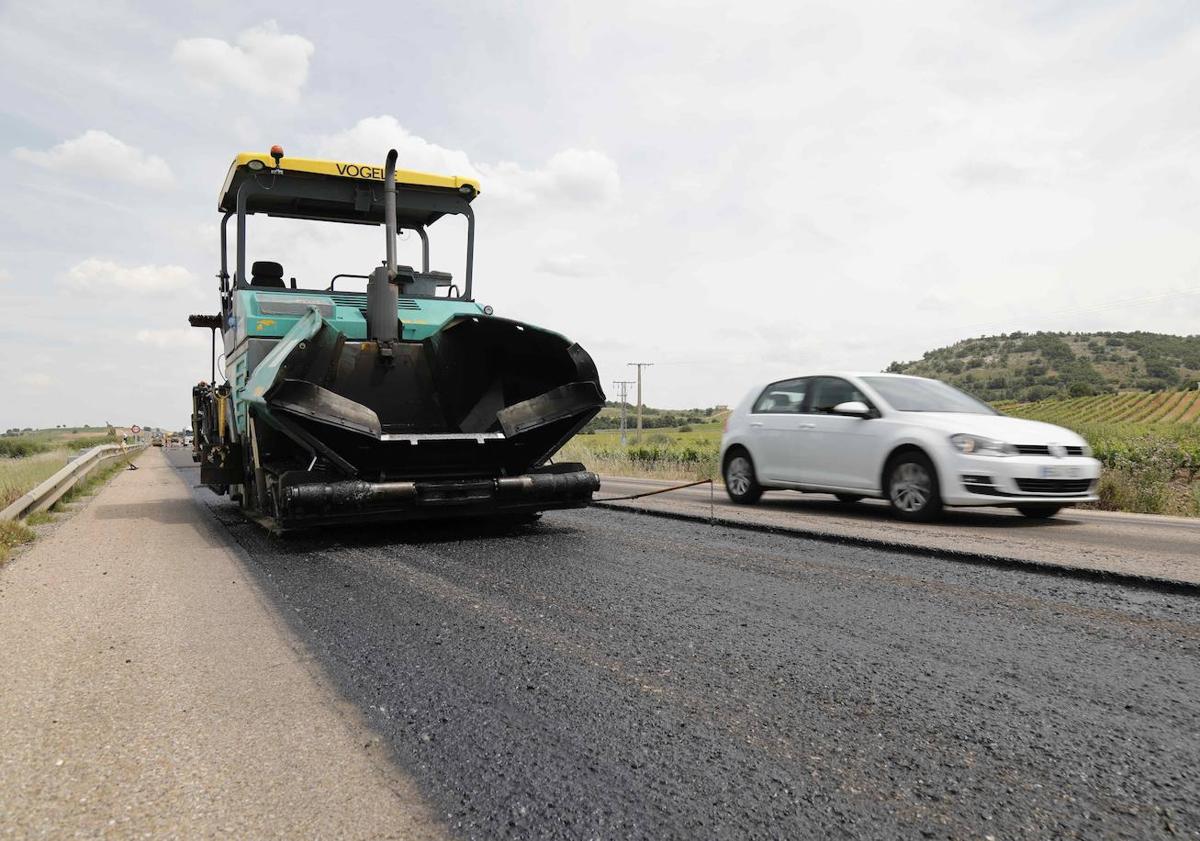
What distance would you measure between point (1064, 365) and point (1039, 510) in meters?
96.2

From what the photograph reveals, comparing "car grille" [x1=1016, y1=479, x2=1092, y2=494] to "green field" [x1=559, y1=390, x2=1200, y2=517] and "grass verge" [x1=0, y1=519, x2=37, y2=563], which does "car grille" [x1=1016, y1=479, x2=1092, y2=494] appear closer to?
"green field" [x1=559, y1=390, x2=1200, y2=517]

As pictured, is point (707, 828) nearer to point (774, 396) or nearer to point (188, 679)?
point (188, 679)

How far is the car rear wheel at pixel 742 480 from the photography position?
414 inches

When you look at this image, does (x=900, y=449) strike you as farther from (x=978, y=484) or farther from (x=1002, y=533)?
(x=1002, y=533)

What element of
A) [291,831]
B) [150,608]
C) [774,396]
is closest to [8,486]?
[150,608]

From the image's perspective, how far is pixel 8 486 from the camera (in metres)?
12.1

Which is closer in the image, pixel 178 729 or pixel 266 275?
pixel 178 729

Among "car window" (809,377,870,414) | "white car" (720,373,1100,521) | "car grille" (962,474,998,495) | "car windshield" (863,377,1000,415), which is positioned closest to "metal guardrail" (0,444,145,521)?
"white car" (720,373,1100,521)

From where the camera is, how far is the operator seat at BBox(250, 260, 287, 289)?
8.34 metres

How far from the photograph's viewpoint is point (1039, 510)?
884cm

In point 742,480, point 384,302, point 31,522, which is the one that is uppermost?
point 384,302

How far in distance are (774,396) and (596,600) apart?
Answer: 6.40 metres

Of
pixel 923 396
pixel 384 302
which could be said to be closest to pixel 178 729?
pixel 384 302

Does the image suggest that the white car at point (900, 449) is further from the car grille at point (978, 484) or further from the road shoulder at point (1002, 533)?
the road shoulder at point (1002, 533)
